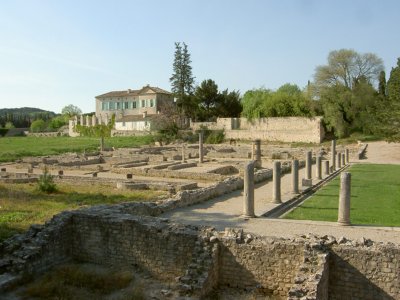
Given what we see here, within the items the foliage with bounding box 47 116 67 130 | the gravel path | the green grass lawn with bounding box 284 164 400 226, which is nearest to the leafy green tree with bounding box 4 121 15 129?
the foliage with bounding box 47 116 67 130

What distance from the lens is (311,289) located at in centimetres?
802

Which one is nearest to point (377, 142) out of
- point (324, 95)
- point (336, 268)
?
point (324, 95)

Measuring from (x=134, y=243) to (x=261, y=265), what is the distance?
3.31 meters

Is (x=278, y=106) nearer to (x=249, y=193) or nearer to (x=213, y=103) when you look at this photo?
(x=213, y=103)

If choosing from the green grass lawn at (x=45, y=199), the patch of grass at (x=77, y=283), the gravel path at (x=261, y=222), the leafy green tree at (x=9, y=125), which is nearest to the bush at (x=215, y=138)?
the green grass lawn at (x=45, y=199)

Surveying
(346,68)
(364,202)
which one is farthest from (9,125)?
(364,202)

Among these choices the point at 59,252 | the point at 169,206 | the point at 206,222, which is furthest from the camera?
the point at 169,206

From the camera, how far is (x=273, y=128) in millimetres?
62688

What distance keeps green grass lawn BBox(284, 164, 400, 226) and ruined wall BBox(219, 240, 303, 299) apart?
5679 millimetres

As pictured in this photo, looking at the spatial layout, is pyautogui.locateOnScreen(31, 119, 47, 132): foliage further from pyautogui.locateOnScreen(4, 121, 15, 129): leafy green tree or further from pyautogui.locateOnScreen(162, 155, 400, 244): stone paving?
pyautogui.locateOnScreen(162, 155, 400, 244): stone paving

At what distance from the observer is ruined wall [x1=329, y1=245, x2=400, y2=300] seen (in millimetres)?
8719

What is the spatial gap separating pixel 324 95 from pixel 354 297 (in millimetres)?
52954

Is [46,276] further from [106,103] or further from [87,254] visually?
[106,103]

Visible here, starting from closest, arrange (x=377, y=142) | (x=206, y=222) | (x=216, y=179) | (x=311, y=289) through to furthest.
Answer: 1. (x=311, y=289)
2. (x=206, y=222)
3. (x=216, y=179)
4. (x=377, y=142)
